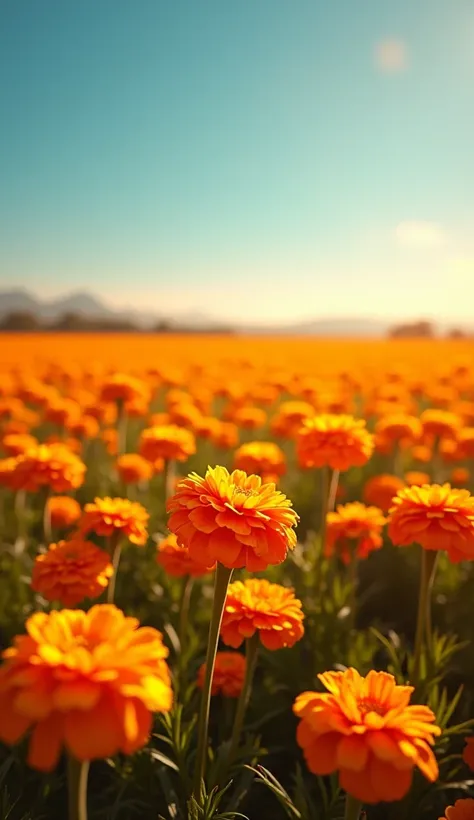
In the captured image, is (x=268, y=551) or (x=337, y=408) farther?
(x=337, y=408)

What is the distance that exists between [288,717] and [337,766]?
1.84 m

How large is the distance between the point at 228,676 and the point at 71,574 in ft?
2.82

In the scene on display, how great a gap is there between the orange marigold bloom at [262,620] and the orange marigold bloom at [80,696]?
2.85ft

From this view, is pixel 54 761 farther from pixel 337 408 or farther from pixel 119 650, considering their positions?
pixel 337 408

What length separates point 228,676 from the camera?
2.39m

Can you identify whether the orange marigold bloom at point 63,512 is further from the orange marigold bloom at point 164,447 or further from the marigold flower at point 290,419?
the marigold flower at point 290,419

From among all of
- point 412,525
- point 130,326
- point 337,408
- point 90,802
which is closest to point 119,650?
point 412,525

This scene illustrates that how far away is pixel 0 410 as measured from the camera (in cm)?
554

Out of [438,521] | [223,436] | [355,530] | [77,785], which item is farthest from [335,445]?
[223,436]

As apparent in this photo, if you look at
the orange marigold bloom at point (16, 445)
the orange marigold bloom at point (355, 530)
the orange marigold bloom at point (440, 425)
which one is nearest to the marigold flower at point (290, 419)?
the orange marigold bloom at point (440, 425)

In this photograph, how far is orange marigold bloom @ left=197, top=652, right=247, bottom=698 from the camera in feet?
7.72

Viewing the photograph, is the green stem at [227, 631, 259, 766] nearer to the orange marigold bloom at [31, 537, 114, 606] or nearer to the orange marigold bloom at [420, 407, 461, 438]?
the orange marigold bloom at [31, 537, 114, 606]

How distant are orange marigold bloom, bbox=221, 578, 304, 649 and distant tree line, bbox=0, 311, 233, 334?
3452 centimetres

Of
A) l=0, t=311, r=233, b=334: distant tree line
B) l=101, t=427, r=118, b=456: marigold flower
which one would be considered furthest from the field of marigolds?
l=0, t=311, r=233, b=334: distant tree line
